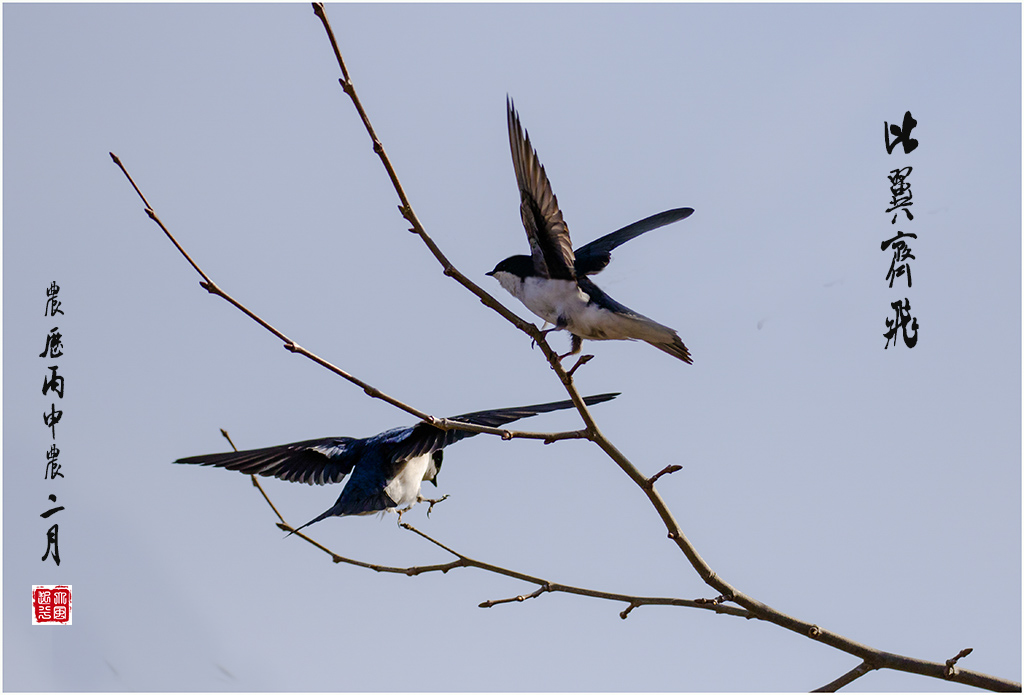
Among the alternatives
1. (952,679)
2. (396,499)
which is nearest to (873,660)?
(952,679)

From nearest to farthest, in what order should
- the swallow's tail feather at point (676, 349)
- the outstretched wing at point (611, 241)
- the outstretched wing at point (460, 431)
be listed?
the swallow's tail feather at point (676, 349)
the outstretched wing at point (460, 431)
the outstretched wing at point (611, 241)

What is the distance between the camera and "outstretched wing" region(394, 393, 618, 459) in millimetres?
3844

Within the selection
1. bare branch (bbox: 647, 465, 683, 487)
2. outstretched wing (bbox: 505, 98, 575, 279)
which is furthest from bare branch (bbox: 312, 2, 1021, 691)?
outstretched wing (bbox: 505, 98, 575, 279)

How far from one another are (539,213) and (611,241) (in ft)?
2.83

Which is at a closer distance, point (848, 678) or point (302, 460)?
point (848, 678)

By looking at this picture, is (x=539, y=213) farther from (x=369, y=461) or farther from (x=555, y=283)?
(x=369, y=461)

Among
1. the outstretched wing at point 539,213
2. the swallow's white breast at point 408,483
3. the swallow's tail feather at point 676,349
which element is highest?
the outstretched wing at point 539,213

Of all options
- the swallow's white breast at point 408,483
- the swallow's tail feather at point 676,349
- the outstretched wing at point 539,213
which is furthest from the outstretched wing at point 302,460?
the swallow's tail feather at point 676,349

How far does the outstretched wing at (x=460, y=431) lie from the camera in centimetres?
384

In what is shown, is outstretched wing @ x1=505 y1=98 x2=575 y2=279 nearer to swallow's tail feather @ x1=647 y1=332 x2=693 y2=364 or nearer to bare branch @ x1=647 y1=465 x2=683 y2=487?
swallow's tail feather @ x1=647 y1=332 x2=693 y2=364

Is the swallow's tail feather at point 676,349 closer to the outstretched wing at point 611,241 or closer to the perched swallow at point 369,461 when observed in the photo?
the outstretched wing at point 611,241

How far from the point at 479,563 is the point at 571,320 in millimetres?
1138

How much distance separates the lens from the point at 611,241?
13.8 feet

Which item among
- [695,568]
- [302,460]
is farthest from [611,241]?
[695,568]
